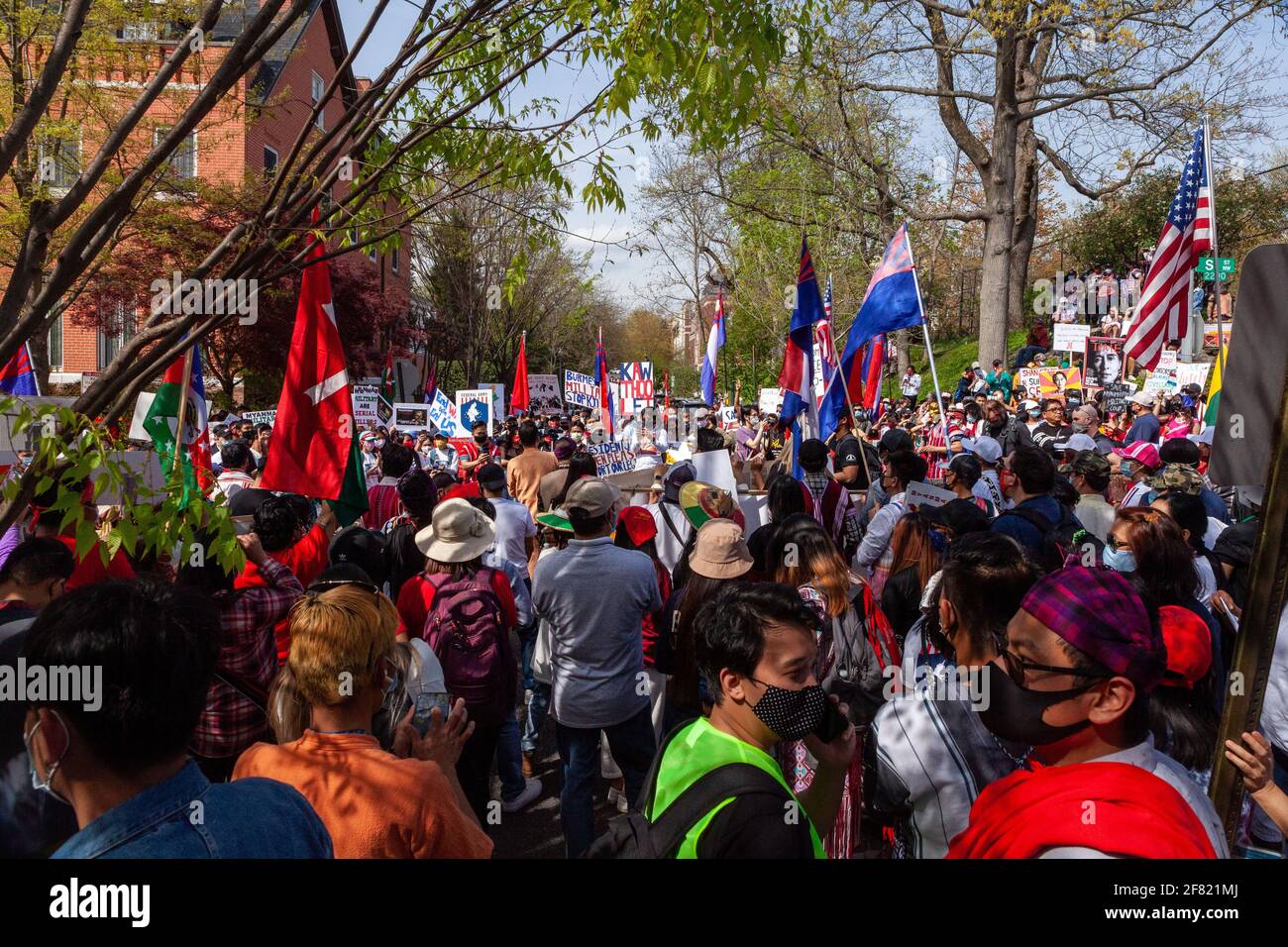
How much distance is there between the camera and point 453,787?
2.83 meters

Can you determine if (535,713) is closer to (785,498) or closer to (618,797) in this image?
(618,797)

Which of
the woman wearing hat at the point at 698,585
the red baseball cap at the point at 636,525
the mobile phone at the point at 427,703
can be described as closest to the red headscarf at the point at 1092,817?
the mobile phone at the point at 427,703

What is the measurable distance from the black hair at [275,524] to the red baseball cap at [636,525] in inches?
85.9

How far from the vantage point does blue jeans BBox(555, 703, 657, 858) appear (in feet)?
16.2

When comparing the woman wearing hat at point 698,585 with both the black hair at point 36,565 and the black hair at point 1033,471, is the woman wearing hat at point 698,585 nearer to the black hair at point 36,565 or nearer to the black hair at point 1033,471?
the black hair at point 1033,471

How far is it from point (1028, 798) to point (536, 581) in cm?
342

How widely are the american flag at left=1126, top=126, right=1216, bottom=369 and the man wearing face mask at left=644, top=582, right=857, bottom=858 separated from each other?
710 cm

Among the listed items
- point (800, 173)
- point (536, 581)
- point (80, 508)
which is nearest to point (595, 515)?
point (536, 581)

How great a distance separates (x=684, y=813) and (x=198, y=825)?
40.8 inches

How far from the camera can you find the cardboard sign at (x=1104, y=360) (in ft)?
73.3

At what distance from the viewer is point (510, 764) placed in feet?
19.3

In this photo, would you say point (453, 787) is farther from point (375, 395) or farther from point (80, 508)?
point (375, 395)

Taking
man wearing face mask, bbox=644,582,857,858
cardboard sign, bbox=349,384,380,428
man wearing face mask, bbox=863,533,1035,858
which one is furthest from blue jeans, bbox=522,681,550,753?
cardboard sign, bbox=349,384,380,428
